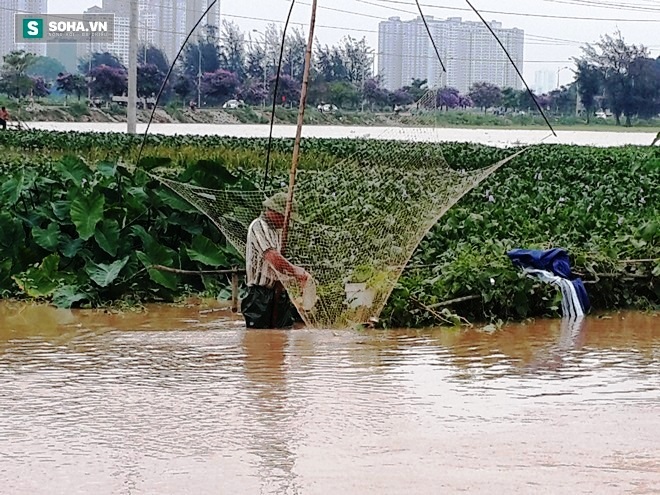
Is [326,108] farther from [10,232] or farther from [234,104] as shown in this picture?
[10,232]

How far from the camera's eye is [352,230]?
10703 millimetres

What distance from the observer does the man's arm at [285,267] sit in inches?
372

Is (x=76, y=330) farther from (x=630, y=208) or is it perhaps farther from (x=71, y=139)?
(x=71, y=139)

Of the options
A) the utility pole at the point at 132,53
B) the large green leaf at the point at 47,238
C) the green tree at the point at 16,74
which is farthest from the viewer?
the green tree at the point at 16,74

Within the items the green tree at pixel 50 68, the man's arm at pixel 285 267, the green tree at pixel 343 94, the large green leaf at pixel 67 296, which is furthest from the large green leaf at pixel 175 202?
the green tree at pixel 50 68

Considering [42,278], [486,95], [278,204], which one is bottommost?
[42,278]

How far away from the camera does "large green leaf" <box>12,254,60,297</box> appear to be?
11.4 metres

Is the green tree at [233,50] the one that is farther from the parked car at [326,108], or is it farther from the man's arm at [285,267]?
the man's arm at [285,267]

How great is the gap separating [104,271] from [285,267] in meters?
2.65

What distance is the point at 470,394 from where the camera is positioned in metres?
7.61

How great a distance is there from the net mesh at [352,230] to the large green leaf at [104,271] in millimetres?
1011

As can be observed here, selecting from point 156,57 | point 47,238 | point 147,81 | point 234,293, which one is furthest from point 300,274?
→ point 156,57

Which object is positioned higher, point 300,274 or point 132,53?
point 132,53

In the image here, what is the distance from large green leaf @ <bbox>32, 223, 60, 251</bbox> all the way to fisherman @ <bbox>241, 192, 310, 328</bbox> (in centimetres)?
278
